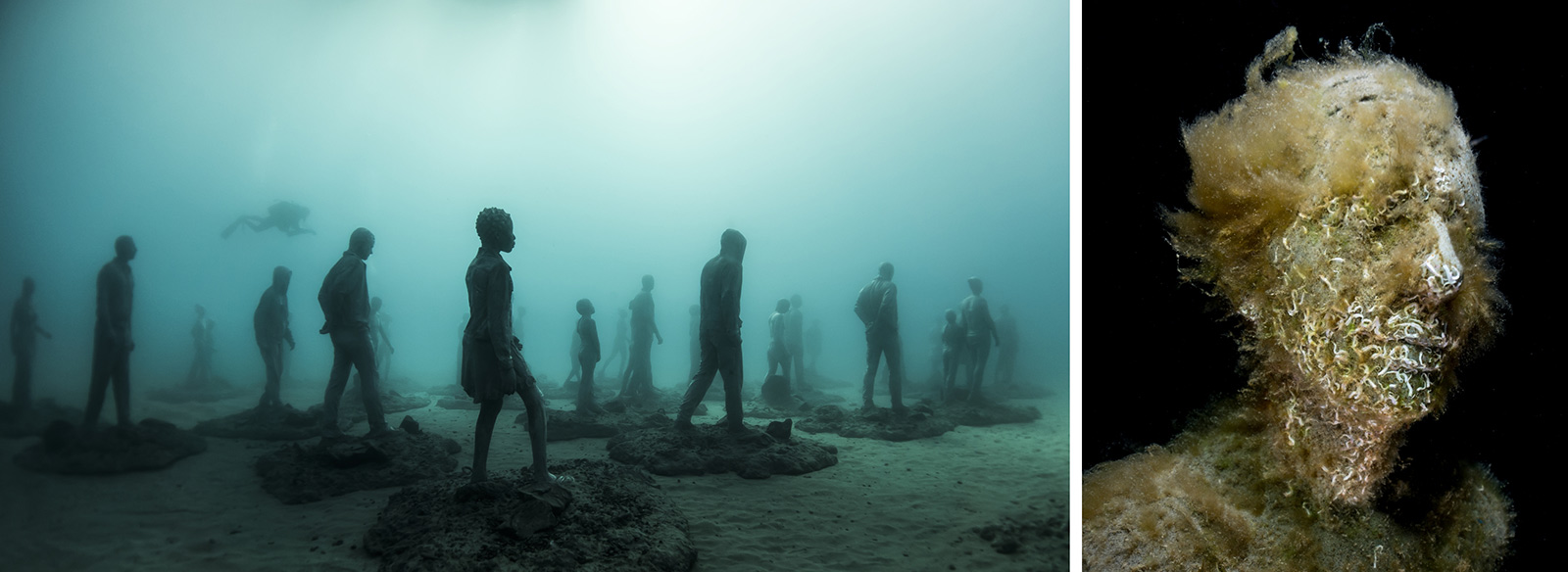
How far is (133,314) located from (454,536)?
277 cm

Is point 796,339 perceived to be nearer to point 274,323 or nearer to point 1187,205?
point 274,323

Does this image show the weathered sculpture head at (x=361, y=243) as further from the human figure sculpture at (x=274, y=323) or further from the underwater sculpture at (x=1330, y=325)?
the underwater sculpture at (x=1330, y=325)

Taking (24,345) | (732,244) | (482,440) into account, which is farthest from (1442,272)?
(24,345)

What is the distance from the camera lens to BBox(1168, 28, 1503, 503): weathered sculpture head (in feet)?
4.28

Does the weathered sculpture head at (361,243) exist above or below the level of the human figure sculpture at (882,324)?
above

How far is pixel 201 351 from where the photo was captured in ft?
20.6

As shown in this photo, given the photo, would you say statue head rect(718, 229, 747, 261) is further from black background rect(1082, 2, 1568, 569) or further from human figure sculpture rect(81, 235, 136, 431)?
human figure sculpture rect(81, 235, 136, 431)

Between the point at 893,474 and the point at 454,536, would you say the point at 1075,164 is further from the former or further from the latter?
the point at 454,536

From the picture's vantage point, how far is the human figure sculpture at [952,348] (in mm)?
6992

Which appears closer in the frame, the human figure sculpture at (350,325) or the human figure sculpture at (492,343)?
the human figure sculpture at (492,343)

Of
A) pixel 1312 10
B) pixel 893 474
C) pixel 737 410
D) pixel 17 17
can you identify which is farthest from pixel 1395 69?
pixel 17 17

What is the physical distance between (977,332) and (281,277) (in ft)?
26.8

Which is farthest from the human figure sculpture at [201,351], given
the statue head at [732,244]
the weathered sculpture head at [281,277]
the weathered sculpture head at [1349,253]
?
the weathered sculpture head at [1349,253]

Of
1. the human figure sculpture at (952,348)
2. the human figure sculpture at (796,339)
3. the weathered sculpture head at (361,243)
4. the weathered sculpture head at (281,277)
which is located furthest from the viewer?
the human figure sculpture at (796,339)
